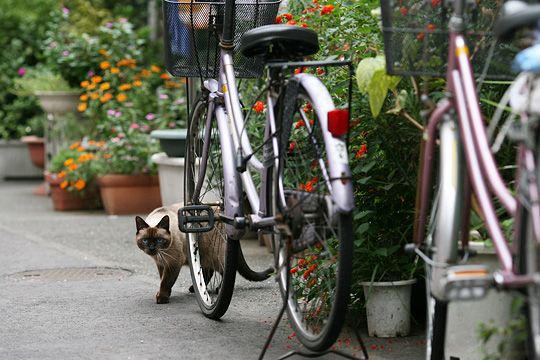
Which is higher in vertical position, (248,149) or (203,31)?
(203,31)

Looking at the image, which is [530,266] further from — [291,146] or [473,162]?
[291,146]

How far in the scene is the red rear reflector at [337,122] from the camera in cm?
351

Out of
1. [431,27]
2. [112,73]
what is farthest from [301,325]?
[112,73]

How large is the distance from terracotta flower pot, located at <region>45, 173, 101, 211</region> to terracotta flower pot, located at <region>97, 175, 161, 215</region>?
16.9 inches

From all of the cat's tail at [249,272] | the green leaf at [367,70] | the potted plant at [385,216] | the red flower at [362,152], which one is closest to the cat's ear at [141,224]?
the cat's tail at [249,272]

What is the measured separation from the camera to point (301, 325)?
3936 millimetres

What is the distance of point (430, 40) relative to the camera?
3576mm

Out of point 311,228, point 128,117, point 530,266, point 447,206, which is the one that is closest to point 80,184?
point 128,117

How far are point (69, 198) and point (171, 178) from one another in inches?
84.9

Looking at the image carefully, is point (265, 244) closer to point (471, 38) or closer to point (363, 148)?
point (363, 148)

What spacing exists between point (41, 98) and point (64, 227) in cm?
309

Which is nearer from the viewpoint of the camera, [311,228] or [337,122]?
[337,122]

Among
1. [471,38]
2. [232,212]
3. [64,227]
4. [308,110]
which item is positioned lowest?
[64,227]

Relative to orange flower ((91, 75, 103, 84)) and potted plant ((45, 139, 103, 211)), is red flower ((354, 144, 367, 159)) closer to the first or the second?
potted plant ((45, 139, 103, 211))
